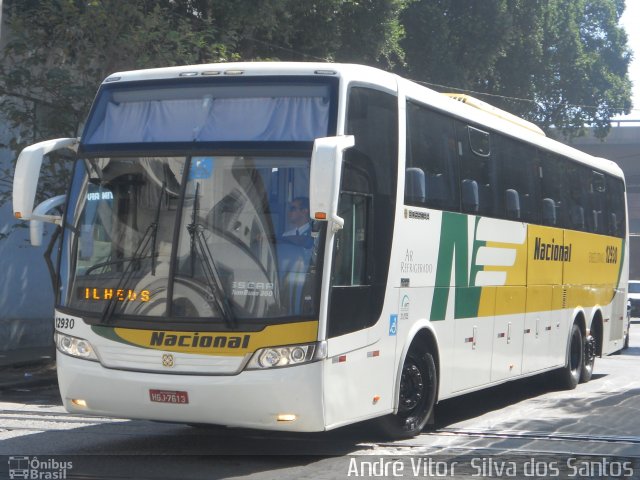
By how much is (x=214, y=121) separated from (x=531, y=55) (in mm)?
24168

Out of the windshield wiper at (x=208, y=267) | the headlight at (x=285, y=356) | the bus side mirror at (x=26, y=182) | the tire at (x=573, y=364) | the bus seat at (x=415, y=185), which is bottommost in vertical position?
the tire at (x=573, y=364)

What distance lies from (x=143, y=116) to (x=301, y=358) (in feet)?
8.61

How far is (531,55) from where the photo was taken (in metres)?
31.8

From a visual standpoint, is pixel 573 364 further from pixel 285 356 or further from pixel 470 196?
pixel 285 356

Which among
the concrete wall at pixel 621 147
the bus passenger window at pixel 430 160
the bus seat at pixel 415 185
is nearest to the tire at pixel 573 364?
the bus passenger window at pixel 430 160

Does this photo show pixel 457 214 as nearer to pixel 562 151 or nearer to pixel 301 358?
pixel 301 358

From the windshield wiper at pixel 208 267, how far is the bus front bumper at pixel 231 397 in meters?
0.50

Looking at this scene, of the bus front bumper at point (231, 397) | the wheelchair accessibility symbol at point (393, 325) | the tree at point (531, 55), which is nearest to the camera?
the bus front bumper at point (231, 397)

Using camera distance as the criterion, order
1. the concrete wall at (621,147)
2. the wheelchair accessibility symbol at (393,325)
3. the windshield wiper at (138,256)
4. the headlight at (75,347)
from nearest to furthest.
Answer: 1. the windshield wiper at (138,256)
2. the headlight at (75,347)
3. the wheelchair accessibility symbol at (393,325)
4. the concrete wall at (621,147)

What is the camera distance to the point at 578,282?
661 inches

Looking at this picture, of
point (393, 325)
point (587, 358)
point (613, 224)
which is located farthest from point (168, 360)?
point (613, 224)

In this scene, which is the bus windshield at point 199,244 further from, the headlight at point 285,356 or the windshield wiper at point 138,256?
the headlight at point 285,356

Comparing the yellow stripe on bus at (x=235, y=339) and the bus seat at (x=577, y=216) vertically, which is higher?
the bus seat at (x=577, y=216)

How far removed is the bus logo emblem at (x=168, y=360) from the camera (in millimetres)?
8688
